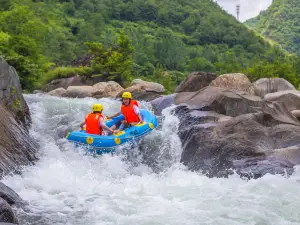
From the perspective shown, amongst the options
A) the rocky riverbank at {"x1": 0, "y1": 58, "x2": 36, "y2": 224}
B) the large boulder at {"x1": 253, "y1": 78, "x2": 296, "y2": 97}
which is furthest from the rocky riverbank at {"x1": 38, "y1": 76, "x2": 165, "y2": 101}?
the rocky riverbank at {"x1": 0, "y1": 58, "x2": 36, "y2": 224}

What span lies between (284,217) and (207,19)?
267 feet

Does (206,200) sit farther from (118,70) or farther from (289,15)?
(289,15)

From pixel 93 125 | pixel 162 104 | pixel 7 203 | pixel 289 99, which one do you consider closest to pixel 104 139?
pixel 93 125

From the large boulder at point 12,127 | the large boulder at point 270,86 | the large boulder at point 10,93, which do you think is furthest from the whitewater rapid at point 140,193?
the large boulder at point 270,86

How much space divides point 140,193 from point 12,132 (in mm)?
3468

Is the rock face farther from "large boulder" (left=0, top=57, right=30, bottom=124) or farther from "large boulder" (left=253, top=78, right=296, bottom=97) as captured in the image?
"large boulder" (left=0, top=57, right=30, bottom=124)

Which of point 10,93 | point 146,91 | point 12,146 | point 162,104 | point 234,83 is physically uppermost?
point 10,93

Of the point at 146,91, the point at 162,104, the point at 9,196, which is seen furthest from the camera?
the point at 146,91

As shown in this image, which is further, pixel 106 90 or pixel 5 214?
pixel 106 90

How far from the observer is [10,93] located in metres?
10.9

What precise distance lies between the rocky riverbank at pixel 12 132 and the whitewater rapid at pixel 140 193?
261mm

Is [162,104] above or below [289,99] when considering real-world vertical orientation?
below

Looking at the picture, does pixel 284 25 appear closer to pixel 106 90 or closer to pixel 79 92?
pixel 106 90

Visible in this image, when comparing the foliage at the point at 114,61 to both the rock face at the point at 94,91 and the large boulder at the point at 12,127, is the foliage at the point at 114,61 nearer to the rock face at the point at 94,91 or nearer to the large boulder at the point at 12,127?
the rock face at the point at 94,91
